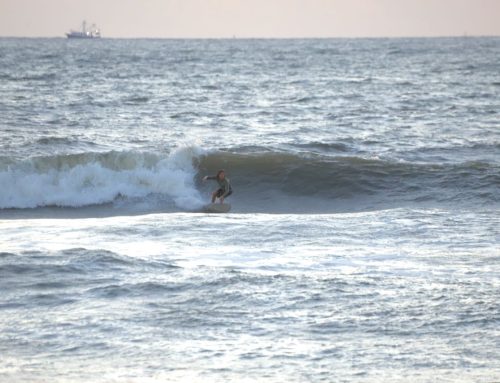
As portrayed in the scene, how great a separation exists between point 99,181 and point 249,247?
9223mm

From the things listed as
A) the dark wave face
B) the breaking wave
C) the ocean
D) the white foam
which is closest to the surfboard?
the ocean

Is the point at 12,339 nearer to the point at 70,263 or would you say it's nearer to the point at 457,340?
the point at 70,263

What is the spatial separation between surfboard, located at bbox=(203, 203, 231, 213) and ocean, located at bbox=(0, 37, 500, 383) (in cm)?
38

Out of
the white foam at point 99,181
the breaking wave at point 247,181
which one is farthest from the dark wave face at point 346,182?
the white foam at point 99,181

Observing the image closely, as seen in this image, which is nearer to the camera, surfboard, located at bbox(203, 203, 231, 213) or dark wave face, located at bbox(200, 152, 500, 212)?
surfboard, located at bbox(203, 203, 231, 213)

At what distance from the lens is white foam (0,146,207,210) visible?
2116cm

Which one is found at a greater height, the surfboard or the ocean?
the ocean

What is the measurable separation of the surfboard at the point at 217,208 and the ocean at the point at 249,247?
378mm

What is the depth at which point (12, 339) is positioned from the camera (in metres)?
9.59

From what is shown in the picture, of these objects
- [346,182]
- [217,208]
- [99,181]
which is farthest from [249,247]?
[99,181]

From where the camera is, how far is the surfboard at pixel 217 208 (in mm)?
19212

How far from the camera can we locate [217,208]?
1944 centimetres

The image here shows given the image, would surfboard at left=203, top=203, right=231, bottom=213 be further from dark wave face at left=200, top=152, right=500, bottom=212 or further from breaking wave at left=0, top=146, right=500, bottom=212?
dark wave face at left=200, top=152, right=500, bottom=212

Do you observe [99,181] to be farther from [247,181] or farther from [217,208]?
[217,208]
